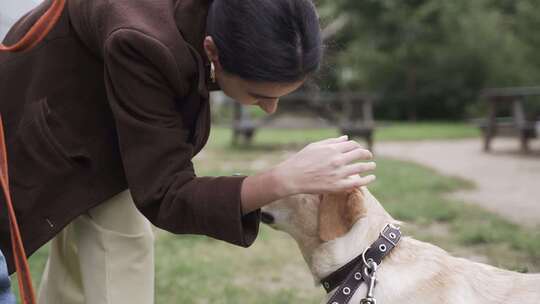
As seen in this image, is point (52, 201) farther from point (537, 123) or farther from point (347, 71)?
point (347, 71)

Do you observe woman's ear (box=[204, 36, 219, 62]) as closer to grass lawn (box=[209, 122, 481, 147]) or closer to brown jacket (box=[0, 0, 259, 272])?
brown jacket (box=[0, 0, 259, 272])

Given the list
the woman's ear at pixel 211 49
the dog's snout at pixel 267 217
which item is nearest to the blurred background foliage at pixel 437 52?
the dog's snout at pixel 267 217

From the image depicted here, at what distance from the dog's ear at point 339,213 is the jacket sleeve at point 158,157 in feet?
1.65

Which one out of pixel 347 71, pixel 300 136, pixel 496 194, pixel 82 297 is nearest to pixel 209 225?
pixel 82 297

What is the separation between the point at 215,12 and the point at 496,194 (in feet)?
19.4

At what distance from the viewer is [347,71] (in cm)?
2478

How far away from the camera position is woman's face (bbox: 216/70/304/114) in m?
1.93

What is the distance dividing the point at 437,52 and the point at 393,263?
66.6 feet

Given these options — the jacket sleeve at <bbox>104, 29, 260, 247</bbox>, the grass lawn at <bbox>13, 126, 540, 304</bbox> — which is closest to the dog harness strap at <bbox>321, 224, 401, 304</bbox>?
the jacket sleeve at <bbox>104, 29, 260, 247</bbox>

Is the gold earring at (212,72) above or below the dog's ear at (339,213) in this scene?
above

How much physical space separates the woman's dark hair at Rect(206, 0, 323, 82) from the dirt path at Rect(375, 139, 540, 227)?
4.39 m

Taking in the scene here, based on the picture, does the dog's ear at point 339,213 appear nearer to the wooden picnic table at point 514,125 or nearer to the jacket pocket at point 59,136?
the jacket pocket at point 59,136

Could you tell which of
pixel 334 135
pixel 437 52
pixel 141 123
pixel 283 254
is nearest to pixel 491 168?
pixel 283 254

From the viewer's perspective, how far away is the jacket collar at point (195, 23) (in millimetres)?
2008
